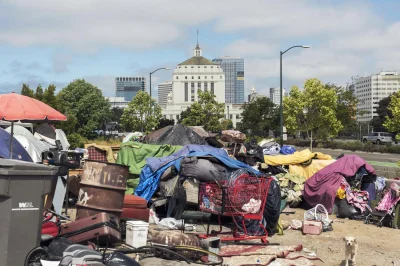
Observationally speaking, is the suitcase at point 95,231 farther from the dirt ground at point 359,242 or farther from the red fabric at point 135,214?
the dirt ground at point 359,242

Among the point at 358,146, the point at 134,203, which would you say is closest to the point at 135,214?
the point at 134,203

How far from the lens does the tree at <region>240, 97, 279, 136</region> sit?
247 feet

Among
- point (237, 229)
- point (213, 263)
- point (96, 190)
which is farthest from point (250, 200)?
point (96, 190)

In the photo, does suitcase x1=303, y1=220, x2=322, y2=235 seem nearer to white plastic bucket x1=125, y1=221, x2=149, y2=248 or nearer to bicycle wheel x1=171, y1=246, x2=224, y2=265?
bicycle wheel x1=171, y1=246, x2=224, y2=265

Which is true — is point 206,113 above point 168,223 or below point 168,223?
above

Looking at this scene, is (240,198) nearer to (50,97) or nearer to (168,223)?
(168,223)

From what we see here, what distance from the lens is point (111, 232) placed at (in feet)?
25.0

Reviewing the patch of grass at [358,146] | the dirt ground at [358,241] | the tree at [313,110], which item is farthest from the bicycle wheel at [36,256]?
the patch of grass at [358,146]

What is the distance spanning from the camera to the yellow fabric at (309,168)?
16203mm

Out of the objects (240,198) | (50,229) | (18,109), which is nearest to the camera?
(50,229)

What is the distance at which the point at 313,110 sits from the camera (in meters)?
42.7

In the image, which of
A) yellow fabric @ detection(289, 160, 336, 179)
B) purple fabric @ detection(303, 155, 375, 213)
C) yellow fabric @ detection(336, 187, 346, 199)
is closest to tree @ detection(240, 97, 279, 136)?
yellow fabric @ detection(289, 160, 336, 179)

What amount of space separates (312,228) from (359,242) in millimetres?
1050

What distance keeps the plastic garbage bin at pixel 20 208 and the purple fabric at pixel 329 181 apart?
896cm
